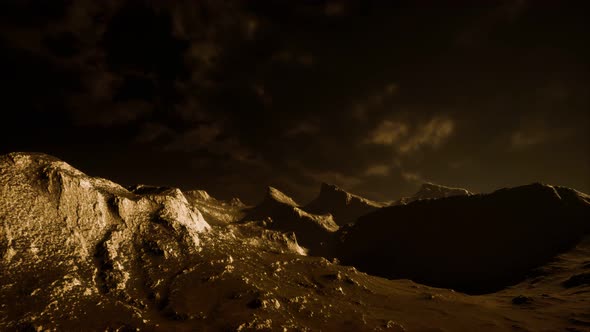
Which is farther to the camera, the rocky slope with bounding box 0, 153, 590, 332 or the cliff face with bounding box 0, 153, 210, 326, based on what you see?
the cliff face with bounding box 0, 153, 210, 326

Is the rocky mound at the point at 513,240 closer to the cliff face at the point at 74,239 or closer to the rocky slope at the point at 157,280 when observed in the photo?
the rocky slope at the point at 157,280

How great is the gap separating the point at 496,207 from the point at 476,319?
150438 mm

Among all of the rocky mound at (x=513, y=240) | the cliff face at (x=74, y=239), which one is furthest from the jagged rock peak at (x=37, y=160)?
the rocky mound at (x=513, y=240)

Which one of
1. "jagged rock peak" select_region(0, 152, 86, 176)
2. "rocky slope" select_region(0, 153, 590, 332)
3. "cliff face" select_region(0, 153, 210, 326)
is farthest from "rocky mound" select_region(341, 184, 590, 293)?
"jagged rock peak" select_region(0, 152, 86, 176)

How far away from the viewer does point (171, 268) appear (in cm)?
7069

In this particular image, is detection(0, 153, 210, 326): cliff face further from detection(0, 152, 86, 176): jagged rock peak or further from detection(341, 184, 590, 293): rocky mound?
detection(341, 184, 590, 293): rocky mound

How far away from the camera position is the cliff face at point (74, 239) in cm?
5225

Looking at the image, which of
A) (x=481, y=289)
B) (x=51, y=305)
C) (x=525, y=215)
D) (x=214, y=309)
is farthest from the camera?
(x=525, y=215)

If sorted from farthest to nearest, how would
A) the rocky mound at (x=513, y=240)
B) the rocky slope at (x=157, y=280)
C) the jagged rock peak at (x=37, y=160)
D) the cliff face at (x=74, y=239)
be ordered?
the rocky mound at (x=513, y=240) < the jagged rock peak at (x=37, y=160) < the cliff face at (x=74, y=239) < the rocky slope at (x=157, y=280)

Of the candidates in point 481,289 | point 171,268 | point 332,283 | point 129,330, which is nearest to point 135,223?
point 171,268

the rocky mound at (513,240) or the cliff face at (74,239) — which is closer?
the cliff face at (74,239)

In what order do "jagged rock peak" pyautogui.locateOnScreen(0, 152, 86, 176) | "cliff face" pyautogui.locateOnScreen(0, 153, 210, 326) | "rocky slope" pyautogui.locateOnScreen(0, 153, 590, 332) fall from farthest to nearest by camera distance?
"jagged rock peak" pyautogui.locateOnScreen(0, 152, 86, 176) < "cliff face" pyautogui.locateOnScreen(0, 153, 210, 326) < "rocky slope" pyautogui.locateOnScreen(0, 153, 590, 332)

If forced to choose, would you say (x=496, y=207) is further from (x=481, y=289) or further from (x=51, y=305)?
(x=51, y=305)

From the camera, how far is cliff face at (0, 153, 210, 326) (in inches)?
2057
